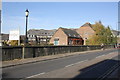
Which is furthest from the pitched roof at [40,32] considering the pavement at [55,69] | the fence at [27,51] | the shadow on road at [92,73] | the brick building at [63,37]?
the shadow on road at [92,73]

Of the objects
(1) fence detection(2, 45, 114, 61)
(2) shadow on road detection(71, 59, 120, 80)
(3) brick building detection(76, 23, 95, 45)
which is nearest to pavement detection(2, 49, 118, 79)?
(2) shadow on road detection(71, 59, 120, 80)

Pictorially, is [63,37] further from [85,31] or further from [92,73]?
[92,73]

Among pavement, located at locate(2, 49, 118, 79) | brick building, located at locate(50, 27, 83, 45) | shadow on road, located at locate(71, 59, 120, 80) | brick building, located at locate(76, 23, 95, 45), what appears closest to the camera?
shadow on road, located at locate(71, 59, 120, 80)

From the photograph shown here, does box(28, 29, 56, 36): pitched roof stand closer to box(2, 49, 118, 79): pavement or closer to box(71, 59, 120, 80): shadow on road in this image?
box(2, 49, 118, 79): pavement

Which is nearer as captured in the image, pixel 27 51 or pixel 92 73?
pixel 92 73

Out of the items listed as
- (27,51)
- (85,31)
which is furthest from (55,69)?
(85,31)

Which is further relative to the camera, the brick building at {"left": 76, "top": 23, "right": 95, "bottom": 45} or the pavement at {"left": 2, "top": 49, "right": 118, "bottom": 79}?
the brick building at {"left": 76, "top": 23, "right": 95, "bottom": 45}

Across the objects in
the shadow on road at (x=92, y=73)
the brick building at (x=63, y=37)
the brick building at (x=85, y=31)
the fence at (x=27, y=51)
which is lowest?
the shadow on road at (x=92, y=73)

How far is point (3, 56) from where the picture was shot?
66.4ft

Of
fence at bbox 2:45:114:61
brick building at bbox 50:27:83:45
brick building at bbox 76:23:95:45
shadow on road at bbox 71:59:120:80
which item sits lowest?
shadow on road at bbox 71:59:120:80

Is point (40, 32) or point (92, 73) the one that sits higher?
point (40, 32)

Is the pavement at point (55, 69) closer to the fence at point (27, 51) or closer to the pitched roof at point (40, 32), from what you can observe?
the fence at point (27, 51)

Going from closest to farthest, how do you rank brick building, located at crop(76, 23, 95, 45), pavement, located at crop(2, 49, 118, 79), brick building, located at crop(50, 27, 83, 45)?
pavement, located at crop(2, 49, 118, 79) < brick building, located at crop(50, 27, 83, 45) < brick building, located at crop(76, 23, 95, 45)

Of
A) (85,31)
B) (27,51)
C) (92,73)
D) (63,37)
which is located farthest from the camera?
(85,31)
